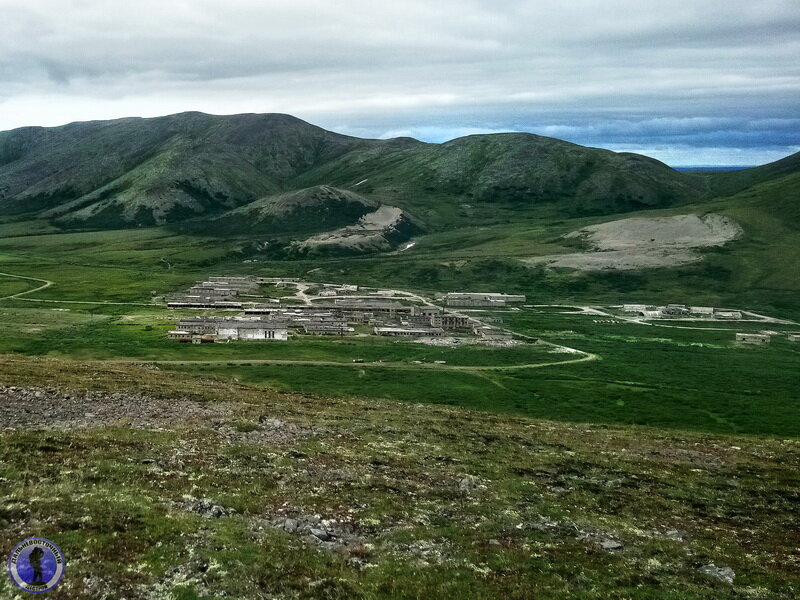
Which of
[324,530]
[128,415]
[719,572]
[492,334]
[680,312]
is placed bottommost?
[492,334]

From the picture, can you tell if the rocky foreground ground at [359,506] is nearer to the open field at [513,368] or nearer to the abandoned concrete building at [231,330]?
the open field at [513,368]

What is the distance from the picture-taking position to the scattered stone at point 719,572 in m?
28.1

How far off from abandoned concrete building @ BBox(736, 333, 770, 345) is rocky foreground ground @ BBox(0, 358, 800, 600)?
342 feet

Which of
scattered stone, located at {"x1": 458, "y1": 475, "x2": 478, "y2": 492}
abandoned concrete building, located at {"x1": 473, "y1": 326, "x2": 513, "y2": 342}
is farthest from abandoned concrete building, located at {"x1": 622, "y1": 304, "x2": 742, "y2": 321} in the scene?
scattered stone, located at {"x1": 458, "y1": 475, "x2": 478, "y2": 492}

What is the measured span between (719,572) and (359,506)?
60.0 feet

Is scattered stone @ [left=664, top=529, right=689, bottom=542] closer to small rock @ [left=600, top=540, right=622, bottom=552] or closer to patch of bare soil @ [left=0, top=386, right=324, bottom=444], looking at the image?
small rock @ [left=600, top=540, right=622, bottom=552]

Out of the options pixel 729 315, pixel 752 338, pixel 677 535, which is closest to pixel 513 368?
pixel 752 338

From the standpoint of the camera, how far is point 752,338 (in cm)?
15125

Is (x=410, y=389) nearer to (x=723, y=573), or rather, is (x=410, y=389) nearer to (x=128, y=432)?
(x=128, y=432)

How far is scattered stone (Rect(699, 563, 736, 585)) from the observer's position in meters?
28.1

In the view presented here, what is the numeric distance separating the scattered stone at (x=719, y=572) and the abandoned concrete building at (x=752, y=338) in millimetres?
138100

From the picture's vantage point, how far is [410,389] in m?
95.1

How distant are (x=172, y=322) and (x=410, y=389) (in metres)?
78.2

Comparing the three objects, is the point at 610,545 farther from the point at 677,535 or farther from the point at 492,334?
the point at 492,334
